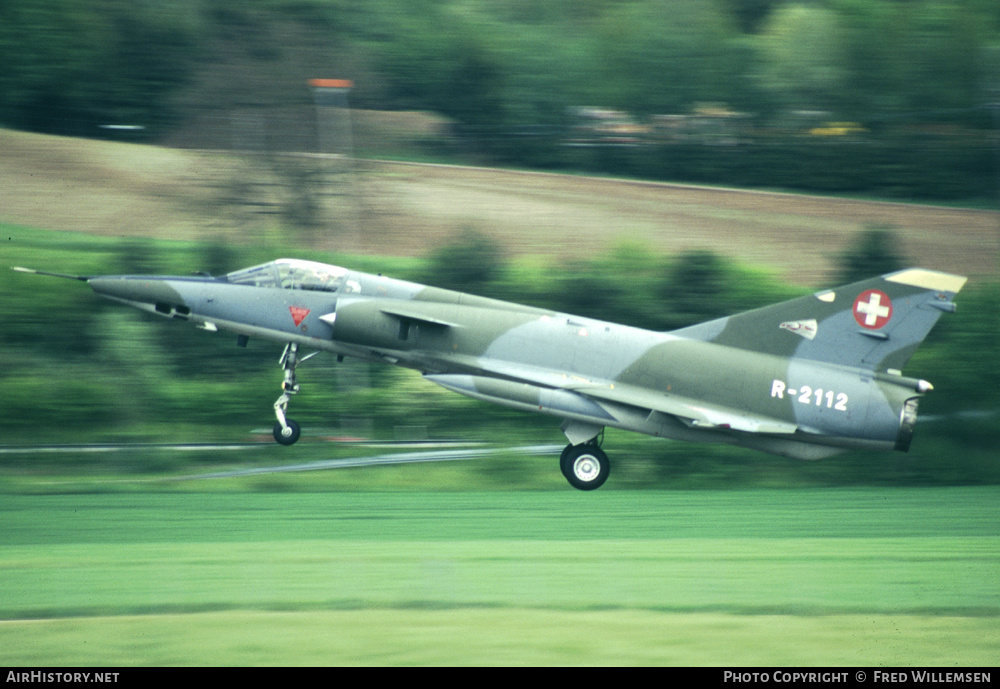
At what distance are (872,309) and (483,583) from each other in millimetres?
8215

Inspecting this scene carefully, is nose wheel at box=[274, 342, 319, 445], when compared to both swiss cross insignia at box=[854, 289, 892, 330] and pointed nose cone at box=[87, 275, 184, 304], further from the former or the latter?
swiss cross insignia at box=[854, 289, 892, 330]

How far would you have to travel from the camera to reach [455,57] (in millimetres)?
36750

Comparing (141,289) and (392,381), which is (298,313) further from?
(392,381)

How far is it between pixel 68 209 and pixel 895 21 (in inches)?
1043

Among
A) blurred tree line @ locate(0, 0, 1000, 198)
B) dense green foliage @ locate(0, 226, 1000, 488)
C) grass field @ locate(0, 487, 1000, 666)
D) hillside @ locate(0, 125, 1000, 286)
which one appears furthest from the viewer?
blurred tree line @ locate(0, 0, 1000, 198)

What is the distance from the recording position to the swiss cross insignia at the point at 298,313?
16.4 metres

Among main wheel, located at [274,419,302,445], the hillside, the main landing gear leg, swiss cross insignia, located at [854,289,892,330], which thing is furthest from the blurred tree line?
swiss cross insignia, located at [854,289,892,330]

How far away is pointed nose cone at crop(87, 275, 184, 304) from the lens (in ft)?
54.0

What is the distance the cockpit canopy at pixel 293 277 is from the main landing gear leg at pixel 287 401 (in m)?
0.95

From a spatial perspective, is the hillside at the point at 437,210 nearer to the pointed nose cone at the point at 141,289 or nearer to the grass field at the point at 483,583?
the pointed nose cone at the point at 141,289

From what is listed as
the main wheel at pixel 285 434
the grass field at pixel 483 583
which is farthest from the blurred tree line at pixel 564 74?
the grass field at pixel 483 583

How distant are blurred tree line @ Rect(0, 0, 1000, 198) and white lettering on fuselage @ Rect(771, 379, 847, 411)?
14735mm

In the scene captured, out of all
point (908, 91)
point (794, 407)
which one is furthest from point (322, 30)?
point (794, 407)

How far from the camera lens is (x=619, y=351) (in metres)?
16.2
